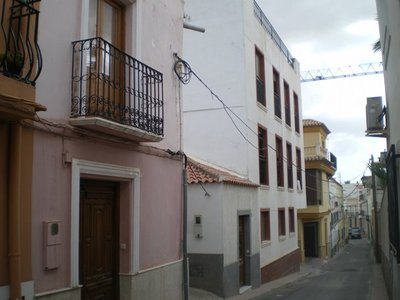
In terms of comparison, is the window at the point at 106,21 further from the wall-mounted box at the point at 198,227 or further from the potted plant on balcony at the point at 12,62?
the wall-mounted box at the point at 198,227

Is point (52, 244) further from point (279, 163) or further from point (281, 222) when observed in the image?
point (281, 222)

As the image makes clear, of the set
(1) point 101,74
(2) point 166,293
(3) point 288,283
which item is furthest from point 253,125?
(1) point 101,74

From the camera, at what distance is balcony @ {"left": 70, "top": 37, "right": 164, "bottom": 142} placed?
6.54 metres

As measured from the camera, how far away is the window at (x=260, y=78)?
18059 millimetres

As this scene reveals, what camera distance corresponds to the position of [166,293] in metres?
8.69

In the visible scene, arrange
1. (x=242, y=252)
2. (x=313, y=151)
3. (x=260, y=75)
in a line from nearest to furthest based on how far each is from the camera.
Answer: (x=242, y=252) → (x=260, y=75) → (x=313, y=151)

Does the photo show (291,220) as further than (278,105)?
Yes

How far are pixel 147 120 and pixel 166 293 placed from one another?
10.5ft

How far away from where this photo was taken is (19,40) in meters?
5.40

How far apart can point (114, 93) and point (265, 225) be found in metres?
12.3

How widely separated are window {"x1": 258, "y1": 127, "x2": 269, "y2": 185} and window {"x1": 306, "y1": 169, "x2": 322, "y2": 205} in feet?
42.8

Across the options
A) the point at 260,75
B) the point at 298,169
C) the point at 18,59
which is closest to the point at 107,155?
the point at 18,59

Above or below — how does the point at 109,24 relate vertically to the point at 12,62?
above

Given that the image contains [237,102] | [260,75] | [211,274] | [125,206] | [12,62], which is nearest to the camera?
[12,62]
